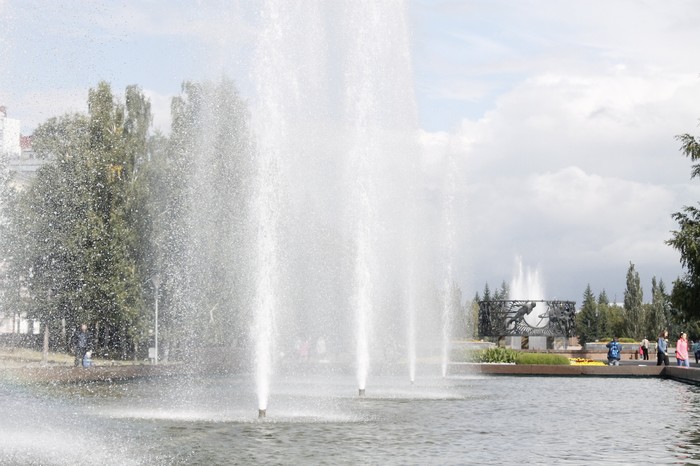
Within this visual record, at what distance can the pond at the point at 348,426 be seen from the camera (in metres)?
14.2

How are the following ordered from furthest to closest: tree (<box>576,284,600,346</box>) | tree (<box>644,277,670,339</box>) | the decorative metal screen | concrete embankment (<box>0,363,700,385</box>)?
tree (<box>576,284,600,346</box>), tree (<box>644,277,670,339</box>), the decorative metal screen, concrete embankment (<box>0,363,700,385</box>)

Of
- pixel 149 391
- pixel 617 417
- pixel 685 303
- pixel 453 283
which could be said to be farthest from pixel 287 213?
pixel 617 417

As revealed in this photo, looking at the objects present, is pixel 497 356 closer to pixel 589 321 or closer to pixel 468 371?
pixel 468 371

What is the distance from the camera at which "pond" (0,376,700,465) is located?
1423 cm

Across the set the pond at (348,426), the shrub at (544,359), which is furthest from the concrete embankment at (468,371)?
the pond at (348,426)

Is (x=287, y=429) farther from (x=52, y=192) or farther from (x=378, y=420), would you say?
(x=52, y=192)

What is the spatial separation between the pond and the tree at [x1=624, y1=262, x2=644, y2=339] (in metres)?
83.8

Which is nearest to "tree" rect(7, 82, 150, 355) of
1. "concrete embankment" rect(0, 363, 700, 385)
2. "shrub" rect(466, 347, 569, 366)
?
"concrete embankment" rect(0, 363, 700, 385)

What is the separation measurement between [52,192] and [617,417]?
30737 millimetres

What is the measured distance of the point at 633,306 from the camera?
113938mm

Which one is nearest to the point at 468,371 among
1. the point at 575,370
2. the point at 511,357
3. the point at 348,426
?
the point at 511,357

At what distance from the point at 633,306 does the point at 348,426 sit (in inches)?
3982

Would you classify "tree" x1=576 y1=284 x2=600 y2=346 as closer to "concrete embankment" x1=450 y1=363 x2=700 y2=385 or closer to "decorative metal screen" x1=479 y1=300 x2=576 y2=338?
"decorative metal screen" x1=479 y1=300 x2=576 y2=338

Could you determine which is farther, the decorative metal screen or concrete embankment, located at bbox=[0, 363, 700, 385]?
the decorative metal screen
